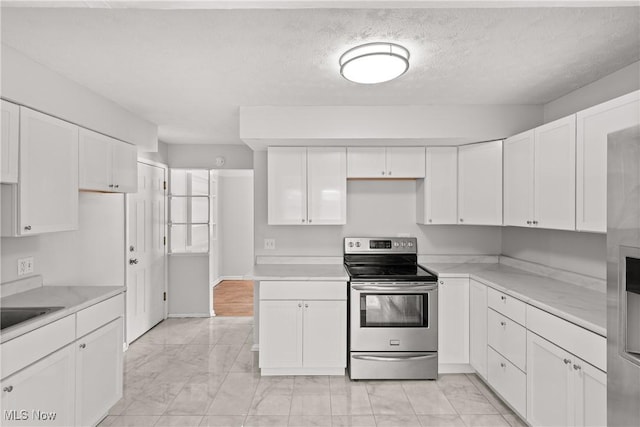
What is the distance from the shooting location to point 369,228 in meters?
3.86

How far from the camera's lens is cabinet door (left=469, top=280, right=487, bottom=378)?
9.64 feet

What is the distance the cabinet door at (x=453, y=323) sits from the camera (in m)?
3.20

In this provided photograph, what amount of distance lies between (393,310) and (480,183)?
1416mm

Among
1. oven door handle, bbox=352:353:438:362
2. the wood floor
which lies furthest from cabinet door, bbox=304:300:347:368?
the wood floor

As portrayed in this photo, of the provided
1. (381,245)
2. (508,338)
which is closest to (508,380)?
(508,338)

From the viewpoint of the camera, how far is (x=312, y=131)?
10.5 feet

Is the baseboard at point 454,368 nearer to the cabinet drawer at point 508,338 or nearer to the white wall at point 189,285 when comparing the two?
the cabinet drawer at point 508,338

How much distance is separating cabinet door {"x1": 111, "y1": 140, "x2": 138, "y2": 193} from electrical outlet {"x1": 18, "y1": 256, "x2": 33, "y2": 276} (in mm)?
832

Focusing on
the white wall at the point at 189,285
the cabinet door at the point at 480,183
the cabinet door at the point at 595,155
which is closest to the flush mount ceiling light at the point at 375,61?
the cabinet door at the point at 595,155

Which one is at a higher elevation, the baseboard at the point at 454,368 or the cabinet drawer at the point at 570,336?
the cabinet drawer at the point at 570,336

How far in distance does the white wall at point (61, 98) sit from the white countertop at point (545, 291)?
10.1 ft

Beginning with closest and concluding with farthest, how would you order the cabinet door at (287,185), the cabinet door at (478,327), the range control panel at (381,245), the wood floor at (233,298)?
1. the cabinet door at (478,327)
2. the cabinet door at (287,185)
3. the range control panel at (381,245)
4. the wood floor at (233,298)

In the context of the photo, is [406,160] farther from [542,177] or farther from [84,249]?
[84,249]

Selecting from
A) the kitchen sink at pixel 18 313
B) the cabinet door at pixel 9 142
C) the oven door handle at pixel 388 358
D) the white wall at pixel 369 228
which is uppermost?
the cabinet door at pixel 9 142
